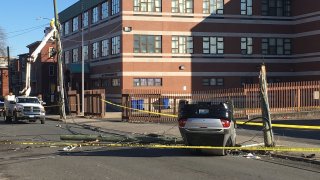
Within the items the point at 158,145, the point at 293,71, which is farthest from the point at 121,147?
the point at 293,71

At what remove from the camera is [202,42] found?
166 ft

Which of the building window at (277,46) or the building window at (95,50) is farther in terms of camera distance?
the building window at (95,50)

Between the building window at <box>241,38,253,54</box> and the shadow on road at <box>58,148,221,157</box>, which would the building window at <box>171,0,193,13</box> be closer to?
the building window at <box>241,38,253,54</box>

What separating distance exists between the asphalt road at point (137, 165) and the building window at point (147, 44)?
33519 millimetres

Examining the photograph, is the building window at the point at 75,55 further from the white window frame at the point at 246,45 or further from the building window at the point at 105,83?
the white window frame at the point at 246,45

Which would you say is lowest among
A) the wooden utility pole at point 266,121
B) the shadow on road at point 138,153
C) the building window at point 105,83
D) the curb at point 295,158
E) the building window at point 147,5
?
the shadow on road at point 138,153

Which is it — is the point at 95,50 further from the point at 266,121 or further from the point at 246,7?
the point at 266,121

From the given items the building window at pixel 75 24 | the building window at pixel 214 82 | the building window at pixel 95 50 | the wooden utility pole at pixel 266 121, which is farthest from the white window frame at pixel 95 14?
the wooden utility pole at pixel 266 121

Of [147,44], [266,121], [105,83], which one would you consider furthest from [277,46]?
[266,121]

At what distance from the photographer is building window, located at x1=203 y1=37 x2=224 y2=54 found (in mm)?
50906

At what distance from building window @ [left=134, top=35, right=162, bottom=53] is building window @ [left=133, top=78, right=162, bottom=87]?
2799 millimetres

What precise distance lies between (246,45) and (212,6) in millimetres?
5611

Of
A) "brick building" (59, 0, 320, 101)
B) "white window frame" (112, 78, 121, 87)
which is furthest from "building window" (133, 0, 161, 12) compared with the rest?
"white window frame" (112, 78, 121, 87)

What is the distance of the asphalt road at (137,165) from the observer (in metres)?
10.8
